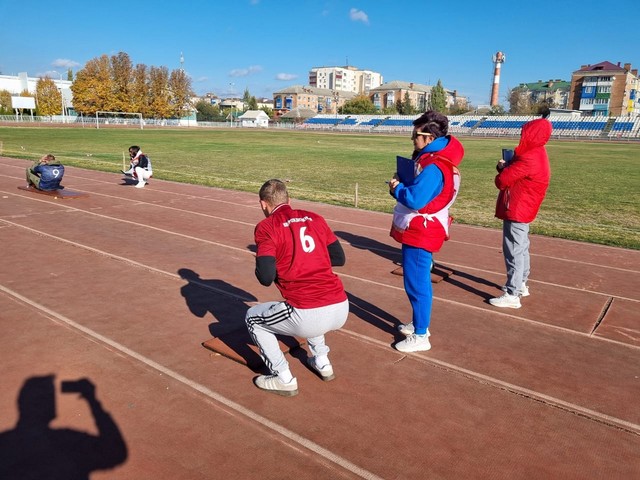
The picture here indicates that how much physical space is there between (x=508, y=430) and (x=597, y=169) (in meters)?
26.5

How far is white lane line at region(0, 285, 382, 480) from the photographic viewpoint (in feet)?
10.3

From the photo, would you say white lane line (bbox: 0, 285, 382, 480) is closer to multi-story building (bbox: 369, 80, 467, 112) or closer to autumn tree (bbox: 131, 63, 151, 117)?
autumn tree (bbox: 131, 63, 151, 117)

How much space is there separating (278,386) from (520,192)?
365 centimetres

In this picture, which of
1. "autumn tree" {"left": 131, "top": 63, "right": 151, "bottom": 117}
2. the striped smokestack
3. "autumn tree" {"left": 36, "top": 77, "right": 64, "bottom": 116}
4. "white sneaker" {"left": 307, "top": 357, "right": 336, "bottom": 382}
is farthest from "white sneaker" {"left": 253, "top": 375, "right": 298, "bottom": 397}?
the striped smokestack

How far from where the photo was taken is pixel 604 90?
347ft

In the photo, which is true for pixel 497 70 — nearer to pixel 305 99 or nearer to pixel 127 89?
pixel 305 99

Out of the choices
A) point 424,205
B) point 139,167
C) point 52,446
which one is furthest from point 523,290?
point 139,167

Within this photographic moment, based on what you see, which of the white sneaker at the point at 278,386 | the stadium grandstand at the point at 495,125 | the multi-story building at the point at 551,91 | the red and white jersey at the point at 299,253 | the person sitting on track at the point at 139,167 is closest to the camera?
the red and white jersey at the point at 299,253

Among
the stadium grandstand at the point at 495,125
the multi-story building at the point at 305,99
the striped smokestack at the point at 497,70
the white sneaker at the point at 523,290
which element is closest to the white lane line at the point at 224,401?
the white sneaker at the point at 523,290

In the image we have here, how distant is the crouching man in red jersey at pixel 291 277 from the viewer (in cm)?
357

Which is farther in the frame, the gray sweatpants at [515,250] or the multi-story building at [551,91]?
the multi-story building at [551,91]

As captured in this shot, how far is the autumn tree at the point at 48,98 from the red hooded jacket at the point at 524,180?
9483 cm

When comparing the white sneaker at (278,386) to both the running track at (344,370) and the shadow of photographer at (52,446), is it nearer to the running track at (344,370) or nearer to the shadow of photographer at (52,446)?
the running track at (344,370)

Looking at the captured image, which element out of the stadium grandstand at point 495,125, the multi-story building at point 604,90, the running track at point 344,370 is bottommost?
the running track at point 344,370
